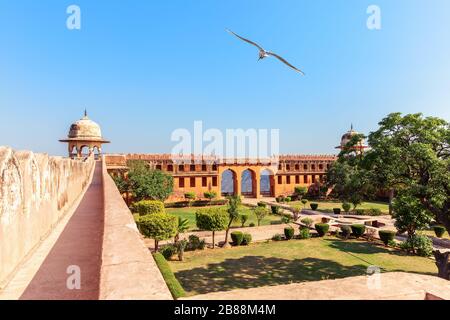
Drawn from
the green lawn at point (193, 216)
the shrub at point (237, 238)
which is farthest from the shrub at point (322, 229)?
the shrub at point (237, 238)

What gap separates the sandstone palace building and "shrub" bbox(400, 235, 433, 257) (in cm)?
2578

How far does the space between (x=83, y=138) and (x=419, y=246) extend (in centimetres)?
2970

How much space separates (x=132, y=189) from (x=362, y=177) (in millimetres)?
25450

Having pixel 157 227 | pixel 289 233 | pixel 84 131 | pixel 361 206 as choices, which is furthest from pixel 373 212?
pixel 84 131

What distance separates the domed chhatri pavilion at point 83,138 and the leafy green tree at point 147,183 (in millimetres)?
4386

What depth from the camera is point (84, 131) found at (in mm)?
32219

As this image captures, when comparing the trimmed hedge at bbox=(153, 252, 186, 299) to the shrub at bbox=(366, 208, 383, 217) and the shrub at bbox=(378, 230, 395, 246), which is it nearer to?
the shrub at bbox=(378, 230, 395, 246)

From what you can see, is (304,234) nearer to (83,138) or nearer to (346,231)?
(346,231)

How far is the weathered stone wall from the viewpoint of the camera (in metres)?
Result: 3.27

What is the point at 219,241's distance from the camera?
2191cm

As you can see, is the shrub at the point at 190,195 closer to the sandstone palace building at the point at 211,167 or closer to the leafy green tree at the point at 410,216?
the sandstone palace building at the point at 211,167

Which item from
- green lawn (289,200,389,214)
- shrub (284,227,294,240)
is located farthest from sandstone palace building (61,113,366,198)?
shrub (284,227,294,240)
